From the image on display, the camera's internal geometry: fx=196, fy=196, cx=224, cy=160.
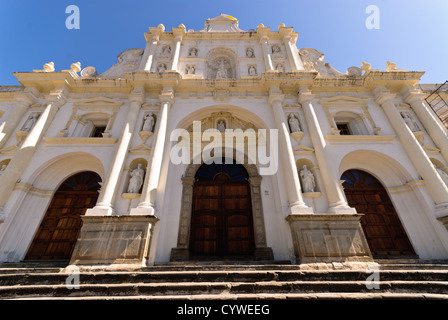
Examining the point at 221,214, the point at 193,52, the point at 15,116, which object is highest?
the point at 193,52

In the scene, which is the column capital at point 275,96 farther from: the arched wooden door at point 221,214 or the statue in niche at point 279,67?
the arched wooden door at point 221,214

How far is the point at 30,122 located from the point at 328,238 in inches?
527

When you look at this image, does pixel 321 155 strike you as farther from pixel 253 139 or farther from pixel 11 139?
pixel 11 139

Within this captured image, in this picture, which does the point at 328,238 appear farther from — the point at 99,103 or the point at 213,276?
the point at 99,103

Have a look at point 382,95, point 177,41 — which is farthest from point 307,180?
point 177,41

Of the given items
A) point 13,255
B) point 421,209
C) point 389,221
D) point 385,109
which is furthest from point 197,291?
point 385,109

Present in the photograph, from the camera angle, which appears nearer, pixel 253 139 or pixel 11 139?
pixel 11 139

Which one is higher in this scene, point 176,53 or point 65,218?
point 176,53

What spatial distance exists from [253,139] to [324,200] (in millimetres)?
4100

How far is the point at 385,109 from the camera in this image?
9.54 meters

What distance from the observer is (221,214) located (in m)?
8.17

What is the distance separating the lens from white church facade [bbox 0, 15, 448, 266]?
6648 millimetres

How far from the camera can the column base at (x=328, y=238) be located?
579 centimetres

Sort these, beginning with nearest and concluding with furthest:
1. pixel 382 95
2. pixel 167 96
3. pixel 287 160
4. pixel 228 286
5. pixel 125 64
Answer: pixel 228 286, pixel 287 160, pixel 167 96, pixel 382 95, pixel 125 64
